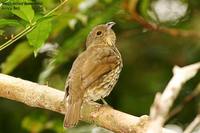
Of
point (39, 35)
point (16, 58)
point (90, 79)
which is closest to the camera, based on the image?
point (39, 35)

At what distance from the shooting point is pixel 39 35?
273 cm

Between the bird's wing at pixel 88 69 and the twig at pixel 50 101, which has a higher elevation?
the twig at pixel 50 101

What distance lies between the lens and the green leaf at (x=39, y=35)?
8.86 feet

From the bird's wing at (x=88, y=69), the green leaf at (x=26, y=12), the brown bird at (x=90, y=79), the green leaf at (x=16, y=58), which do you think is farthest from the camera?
the green leaf at (x=16, y=58)

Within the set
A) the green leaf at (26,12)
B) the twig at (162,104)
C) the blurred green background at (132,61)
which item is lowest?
the blurred green background at (132,61)

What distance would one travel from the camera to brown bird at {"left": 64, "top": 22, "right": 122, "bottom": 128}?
3102mm

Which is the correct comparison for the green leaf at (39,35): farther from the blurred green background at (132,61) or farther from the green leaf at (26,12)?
the blurred green background at (132,61)

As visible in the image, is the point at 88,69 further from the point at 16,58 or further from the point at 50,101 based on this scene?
the point at 16,58

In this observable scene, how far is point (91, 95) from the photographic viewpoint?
3.39 metres

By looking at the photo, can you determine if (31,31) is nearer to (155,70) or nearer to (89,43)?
(89,43)

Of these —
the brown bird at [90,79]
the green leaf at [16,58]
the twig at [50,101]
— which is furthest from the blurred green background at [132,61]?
the twig at [50,101]

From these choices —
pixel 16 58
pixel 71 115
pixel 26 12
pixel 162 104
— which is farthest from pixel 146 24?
pixel 162 104

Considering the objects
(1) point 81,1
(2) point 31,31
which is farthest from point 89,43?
(2) point 31,31

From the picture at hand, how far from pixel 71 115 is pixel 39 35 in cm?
49
